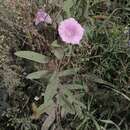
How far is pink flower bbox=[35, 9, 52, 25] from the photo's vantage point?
230cm

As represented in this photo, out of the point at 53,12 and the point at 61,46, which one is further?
the point at 53,12

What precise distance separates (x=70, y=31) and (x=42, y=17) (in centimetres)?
21

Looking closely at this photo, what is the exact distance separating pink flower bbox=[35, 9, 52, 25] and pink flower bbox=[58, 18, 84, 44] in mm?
151

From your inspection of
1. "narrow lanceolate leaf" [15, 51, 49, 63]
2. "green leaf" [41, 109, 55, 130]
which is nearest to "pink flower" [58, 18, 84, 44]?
"narrow lanceolate leaf" [15, 51, 49, 63]

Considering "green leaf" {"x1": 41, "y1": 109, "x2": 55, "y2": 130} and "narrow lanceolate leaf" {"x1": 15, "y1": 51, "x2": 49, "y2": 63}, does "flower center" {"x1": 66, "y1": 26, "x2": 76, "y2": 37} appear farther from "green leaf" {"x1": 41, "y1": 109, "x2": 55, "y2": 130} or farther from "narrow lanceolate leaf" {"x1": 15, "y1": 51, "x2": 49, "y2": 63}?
"green leaf" {"x1": 41, "y1": 109, "x2": 55, "y2": 130}

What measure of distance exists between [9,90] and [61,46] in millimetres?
384

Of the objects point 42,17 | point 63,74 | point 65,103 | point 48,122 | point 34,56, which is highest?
point 42,17

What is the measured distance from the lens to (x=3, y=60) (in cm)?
235

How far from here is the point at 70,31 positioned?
7.17 feet

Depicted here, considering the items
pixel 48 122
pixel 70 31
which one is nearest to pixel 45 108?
pixel 48 122

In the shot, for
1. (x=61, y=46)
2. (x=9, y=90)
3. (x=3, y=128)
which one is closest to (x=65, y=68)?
(x=61, y=46)

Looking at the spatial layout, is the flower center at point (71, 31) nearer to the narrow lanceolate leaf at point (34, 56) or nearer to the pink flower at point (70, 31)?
the pink flower at point (70, 31)

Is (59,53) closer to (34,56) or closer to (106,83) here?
(34,56)

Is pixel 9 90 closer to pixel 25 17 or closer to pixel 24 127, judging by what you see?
pixel 24 127
